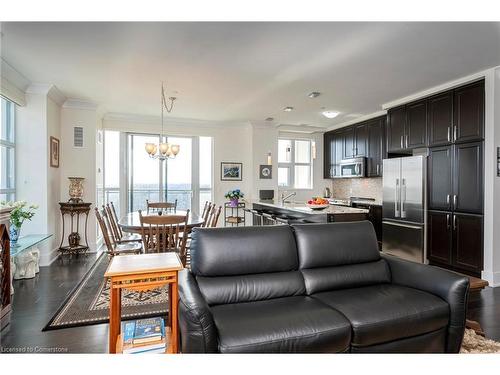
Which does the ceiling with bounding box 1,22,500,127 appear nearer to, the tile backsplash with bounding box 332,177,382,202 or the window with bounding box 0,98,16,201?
the window with bounding box 0,98,16,201

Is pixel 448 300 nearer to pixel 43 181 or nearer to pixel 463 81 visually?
pixel 463 81

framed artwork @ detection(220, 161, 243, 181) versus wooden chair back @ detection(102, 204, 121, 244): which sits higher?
framed artwork @ detection(220, 161, 243, 181)

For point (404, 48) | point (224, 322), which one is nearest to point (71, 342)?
point (224, 322)

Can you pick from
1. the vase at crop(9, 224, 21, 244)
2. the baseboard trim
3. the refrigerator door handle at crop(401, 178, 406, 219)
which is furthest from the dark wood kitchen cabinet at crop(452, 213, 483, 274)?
the vase at crop(9, 224, 21, 244)

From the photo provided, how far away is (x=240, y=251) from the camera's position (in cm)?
220

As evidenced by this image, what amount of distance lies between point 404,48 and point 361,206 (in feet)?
11.7

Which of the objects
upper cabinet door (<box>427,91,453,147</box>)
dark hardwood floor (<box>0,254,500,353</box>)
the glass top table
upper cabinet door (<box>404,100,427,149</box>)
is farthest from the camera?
upper cabinet door (<box>404,100,427,149</box>)

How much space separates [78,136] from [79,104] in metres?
0.56

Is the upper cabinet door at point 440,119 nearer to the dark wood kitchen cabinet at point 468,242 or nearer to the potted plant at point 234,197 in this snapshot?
the dark wood kitchen cabinet at point 468,242

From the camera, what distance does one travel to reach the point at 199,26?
2617mm

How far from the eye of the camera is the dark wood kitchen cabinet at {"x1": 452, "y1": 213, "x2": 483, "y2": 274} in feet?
12.3

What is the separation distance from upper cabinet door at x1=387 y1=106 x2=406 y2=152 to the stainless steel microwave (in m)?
0.91

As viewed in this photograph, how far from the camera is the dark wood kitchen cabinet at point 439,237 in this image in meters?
4.16

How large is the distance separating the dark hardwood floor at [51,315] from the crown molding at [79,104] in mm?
2827
